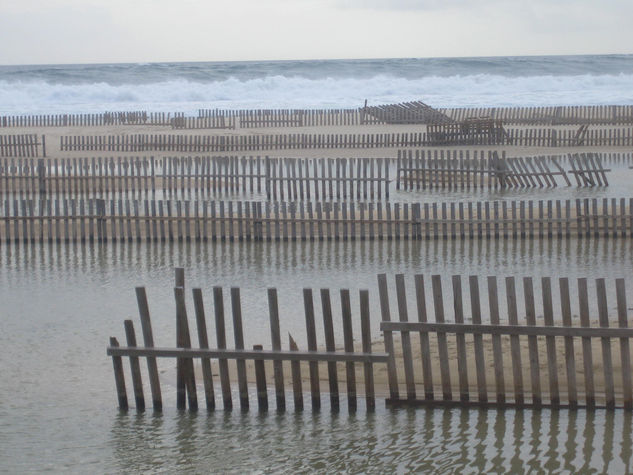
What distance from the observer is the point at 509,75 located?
99625 mm

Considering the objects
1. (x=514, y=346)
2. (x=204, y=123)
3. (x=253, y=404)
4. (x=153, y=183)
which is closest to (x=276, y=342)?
(x=253, y=404)

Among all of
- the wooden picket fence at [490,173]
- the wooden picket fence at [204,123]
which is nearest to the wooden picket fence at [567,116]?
the wooden picket fence at [204,123]

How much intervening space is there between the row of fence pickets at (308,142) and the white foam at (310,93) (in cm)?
3328

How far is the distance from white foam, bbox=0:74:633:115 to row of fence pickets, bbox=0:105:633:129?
798 inches

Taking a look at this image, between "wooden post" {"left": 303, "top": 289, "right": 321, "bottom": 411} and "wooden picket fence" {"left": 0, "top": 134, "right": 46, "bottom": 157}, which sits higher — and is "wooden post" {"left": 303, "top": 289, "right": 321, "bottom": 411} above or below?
below

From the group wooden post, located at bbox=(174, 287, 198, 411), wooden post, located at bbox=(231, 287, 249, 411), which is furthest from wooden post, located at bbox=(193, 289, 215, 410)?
wooden post, located at bbox=(231, 287, 249, 411)

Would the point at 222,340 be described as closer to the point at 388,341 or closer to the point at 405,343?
the point at 388,341

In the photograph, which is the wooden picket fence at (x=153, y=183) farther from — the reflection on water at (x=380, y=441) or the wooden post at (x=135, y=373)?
the reflection on water at (x=380, y=441)

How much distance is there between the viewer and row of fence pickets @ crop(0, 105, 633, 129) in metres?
43.9

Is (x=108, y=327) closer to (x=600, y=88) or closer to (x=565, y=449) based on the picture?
(x=565, y=449)

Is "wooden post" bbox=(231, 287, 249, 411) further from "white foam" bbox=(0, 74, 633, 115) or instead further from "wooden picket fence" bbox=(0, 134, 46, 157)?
"white foam" bbox=(0, 74, 633, 115)

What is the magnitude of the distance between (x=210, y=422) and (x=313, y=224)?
982 centimetres

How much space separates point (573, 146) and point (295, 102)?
47078 mm

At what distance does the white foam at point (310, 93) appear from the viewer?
7550cm
